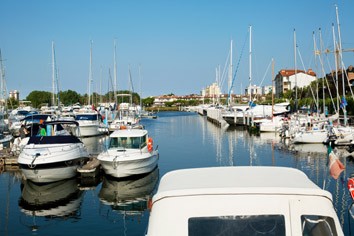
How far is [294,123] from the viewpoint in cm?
4534

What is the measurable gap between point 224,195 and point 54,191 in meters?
16.6

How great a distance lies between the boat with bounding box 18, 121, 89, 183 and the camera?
19.3 meters

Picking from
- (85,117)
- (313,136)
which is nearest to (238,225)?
(313,136)

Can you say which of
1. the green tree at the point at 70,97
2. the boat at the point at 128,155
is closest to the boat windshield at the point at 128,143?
the boat at the point at 128,155

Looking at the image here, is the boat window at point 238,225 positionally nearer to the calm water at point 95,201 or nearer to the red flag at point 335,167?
the red flag at point 335,167

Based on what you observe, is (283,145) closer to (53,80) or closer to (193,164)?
(193,164)

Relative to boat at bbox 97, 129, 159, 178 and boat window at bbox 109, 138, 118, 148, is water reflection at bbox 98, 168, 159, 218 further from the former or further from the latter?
boat window at bbox 109, 138, 118, 148

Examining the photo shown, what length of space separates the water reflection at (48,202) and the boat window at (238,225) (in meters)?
11.8

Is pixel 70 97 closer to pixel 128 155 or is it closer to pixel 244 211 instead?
pixel 128 155

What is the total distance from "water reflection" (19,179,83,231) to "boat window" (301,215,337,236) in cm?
1208

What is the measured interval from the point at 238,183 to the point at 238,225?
482 mm

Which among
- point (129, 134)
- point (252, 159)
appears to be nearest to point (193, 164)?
point (252, 159)

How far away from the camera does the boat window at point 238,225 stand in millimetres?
3676

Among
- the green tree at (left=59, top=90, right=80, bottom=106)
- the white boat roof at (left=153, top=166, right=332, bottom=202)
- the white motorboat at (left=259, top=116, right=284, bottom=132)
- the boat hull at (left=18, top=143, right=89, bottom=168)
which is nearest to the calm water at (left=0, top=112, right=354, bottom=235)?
the boat hull at (left=18, top=143, right=89, bottom=168)
